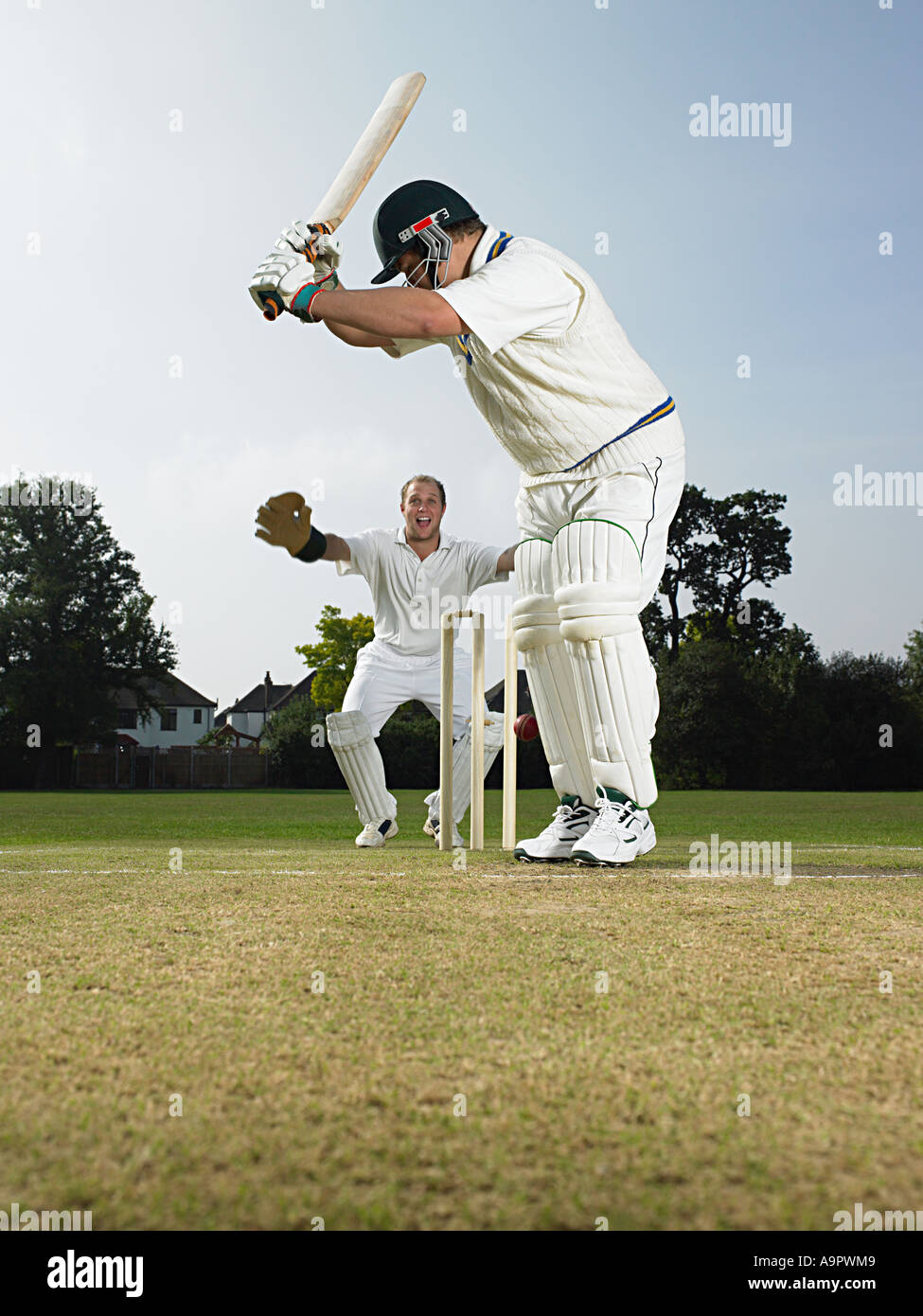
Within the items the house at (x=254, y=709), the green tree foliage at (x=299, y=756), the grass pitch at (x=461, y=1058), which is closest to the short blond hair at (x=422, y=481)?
the grass pitch at (x=461, y=1058)

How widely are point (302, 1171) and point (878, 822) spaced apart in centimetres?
1048

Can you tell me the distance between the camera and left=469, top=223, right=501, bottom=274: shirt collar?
3.98 m

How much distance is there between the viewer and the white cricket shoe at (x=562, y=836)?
421cm

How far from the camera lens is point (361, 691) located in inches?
251

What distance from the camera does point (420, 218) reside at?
3.90 meters

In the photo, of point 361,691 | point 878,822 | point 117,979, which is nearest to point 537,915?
point 117,979

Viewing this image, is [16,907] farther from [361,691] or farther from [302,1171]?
[361,691]

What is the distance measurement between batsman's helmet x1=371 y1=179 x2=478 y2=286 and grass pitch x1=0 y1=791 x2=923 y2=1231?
2.39 meters

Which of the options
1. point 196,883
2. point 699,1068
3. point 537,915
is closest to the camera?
point 699,1068

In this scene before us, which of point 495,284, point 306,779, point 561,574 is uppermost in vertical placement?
point 495,284

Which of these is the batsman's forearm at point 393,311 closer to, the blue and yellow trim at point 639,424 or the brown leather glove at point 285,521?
the blue and yellow trim at point 639,424

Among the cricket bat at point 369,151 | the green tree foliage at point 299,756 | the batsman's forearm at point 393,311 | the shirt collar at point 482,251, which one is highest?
the cricket bat at point 369,151

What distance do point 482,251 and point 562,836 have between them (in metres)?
2.27

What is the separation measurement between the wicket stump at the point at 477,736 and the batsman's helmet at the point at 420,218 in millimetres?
1795
